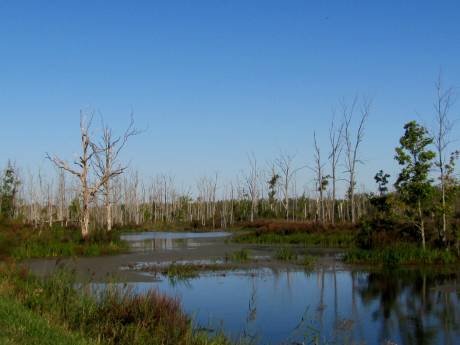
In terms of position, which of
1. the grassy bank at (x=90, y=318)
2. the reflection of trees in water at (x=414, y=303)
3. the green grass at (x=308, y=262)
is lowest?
the reflection of trees in water at (x=414, y=303)

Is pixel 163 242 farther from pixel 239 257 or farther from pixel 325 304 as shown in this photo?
pixel 325 304

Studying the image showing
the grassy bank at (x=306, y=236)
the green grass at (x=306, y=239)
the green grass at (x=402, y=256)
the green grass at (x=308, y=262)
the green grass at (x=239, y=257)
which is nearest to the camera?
the green grass at (x=308, y=262)

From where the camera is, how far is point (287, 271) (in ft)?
71.1

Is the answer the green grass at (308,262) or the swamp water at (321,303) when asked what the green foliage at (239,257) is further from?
the green grass at (308,262)

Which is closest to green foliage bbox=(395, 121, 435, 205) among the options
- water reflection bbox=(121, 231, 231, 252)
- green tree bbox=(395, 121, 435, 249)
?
green tree bbox=(395, 121, 435, 249)

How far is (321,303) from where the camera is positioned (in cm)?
1505

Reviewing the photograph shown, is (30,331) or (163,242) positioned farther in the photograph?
(163,242)

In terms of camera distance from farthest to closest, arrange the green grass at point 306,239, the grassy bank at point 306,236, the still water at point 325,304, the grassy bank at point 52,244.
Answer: the grassy bank at point 306,236 → the green grass at point 306,239 → the grassy bank at point 52,244 → the still water at point 325,304

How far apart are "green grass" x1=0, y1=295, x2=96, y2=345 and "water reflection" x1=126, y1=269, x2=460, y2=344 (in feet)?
10.2

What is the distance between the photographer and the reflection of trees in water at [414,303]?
37.9ft

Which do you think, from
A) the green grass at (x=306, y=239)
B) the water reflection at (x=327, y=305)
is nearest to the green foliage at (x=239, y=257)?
the water reflection at (x=327, y=305)

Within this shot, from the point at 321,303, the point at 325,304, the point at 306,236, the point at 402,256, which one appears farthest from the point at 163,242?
the point at 325,304

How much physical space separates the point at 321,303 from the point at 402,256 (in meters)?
10.1

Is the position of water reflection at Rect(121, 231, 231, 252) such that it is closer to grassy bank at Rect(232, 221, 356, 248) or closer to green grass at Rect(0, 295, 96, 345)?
grassy bank at Rect(232, 221, 356, 248)
